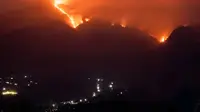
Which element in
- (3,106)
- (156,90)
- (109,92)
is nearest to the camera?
(3,106)

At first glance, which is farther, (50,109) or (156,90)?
(156,90)

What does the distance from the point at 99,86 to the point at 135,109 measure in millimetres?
22996

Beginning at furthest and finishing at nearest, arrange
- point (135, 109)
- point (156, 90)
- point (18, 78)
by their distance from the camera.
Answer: point (18, 78), point (156, 90), point (135, 109)

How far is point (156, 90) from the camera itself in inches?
2486

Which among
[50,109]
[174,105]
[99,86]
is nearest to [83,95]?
[99,86]

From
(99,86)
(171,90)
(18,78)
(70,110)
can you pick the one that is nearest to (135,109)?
(70,110)

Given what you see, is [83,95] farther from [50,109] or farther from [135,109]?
[135,109]

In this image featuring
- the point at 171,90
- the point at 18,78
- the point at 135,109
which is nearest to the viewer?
the point at 135,109

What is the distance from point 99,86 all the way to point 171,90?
10648 millimetres

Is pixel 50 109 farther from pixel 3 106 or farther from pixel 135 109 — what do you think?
pixel 135 109

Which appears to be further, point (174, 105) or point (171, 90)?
point (171, 90)

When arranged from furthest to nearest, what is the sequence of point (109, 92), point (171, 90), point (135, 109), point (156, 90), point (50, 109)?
point (156, 90) < point (171, 90) < point (109, 92) < point (50, 109) < point (135, 109)

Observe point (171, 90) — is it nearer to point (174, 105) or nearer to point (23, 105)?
point (174, 105)

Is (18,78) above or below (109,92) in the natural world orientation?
above
